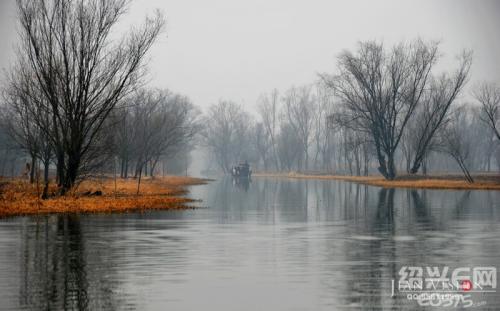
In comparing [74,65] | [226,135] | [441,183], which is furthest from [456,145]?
[226,135]

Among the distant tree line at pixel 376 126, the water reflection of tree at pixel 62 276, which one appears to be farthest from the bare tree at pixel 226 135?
the water reflection of tree at pixel 62 276

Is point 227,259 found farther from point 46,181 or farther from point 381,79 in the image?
point 381,79

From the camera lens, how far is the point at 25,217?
Answer: 2681 centimetres

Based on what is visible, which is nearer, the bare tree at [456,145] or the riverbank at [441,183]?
the riverbank at [441,183]

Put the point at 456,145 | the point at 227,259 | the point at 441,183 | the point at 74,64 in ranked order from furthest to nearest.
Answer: the point at 456,145, the point at 441,183, the point at 74,64, the point at 227,259

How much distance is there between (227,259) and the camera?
15.2 meters

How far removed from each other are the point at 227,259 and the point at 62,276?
161 inches

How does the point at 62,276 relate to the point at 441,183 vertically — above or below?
below

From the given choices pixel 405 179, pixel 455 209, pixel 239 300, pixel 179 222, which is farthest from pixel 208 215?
pixel 405 179

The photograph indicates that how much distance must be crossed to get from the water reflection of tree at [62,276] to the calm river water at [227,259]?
0.03 metres

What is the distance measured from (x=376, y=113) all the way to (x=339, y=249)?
197 ft

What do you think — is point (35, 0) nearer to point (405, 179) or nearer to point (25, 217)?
point (25, 217)

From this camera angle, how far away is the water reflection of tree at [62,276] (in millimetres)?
10164

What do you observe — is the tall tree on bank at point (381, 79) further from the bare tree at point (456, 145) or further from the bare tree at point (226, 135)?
the bare tree at point (226, 135)
